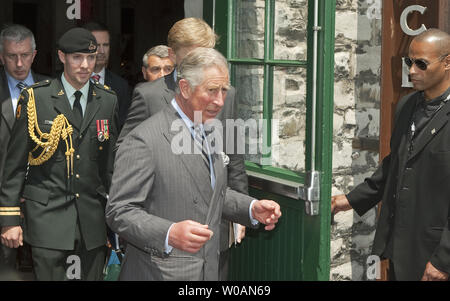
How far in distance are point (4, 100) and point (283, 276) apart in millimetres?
2340

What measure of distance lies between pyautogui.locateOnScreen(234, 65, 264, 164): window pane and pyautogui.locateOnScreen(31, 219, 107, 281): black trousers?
42.9 inches

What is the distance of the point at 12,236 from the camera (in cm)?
404

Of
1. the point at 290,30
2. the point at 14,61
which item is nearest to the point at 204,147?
the point at 290,30

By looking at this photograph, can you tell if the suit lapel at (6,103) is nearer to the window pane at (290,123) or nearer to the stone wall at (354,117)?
the window pane at (290,123)

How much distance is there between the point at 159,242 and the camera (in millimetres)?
2895

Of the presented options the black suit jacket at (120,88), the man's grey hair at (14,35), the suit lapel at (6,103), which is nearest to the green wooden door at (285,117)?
the black suit jacket at (120,88)

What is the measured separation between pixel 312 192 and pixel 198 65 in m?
1.21

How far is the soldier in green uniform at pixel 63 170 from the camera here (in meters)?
4.06

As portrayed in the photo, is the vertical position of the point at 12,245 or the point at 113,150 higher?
the point at 113,150

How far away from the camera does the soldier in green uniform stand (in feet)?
13.3

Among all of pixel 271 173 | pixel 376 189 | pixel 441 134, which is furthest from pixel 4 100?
pixel 441 134

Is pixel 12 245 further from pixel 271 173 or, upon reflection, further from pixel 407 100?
pixel 407 100

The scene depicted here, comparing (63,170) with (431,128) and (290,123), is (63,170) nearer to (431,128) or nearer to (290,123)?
(290,123)

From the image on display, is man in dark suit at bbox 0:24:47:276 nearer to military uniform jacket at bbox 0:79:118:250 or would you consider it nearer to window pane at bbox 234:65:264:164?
military uniform jacket at bbox 0:79:118:250
